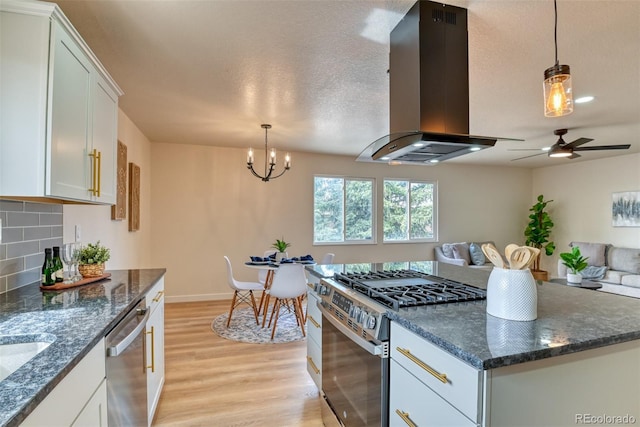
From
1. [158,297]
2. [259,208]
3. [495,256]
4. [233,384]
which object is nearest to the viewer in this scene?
[495,256]

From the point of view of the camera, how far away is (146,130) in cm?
416

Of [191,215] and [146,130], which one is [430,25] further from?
[191,215]

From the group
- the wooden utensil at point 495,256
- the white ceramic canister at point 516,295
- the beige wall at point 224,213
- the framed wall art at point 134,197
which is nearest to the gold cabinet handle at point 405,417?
the white ceramic canister at point 516,295

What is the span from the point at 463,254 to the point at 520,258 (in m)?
5.25

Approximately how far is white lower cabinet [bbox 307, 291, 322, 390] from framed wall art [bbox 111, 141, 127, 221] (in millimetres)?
2136

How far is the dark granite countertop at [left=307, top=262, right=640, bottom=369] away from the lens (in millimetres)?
991

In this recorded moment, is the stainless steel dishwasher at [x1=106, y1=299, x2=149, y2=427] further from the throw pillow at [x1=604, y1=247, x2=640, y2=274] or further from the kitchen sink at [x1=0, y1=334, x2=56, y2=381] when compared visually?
the throw pillow at [x1=604, y1=247, x2=640, y2=274]

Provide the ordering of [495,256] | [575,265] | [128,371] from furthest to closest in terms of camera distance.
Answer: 1. [575,265]
2. [128,371]
3. [495,256]

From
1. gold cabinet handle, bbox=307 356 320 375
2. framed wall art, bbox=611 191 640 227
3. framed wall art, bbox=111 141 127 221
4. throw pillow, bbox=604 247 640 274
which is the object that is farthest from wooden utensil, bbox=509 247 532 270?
framed wall art, bbox=611 191 640 227

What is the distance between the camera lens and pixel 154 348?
2.12 meters

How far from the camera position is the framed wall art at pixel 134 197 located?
377cm

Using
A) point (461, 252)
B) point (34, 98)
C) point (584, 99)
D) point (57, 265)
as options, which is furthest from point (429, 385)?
point (461, 252)

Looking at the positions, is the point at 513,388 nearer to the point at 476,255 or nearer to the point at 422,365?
the point at 422,365

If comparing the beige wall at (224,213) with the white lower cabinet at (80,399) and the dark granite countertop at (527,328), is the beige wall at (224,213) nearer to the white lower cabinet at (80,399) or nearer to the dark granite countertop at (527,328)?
the white lower cabinet at (80,399)
